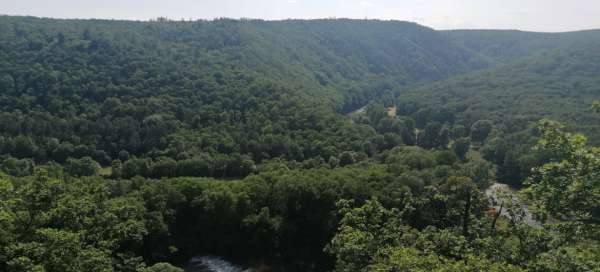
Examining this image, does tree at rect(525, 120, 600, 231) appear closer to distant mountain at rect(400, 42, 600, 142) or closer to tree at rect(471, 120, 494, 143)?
distant mountain at rect(400, 42, 600, 142)

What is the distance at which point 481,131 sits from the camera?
13888 centimetres

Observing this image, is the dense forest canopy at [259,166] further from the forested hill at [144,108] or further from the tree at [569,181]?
the forested hill at [144,108]

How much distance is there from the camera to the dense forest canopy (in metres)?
23.7

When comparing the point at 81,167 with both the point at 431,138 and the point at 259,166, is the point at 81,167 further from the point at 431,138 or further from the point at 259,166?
the point at 431,138

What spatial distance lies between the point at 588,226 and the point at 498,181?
96346 millimetres

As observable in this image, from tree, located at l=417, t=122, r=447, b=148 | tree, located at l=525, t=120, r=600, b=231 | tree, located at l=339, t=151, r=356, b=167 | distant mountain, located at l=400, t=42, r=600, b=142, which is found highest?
tree, located at l=525, t=120, r=600, b=231

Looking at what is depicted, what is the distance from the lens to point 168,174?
306ft

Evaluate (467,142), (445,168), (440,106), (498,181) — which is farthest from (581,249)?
(440,106)

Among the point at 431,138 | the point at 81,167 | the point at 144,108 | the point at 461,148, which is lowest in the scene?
the point at 431,138

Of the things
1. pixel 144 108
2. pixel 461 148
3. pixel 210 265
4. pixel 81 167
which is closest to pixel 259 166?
pixel 210 265

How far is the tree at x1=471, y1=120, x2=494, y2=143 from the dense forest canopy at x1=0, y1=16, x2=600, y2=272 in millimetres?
439

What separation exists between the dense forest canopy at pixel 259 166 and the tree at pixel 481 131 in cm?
44

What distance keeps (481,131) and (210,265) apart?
100802mm

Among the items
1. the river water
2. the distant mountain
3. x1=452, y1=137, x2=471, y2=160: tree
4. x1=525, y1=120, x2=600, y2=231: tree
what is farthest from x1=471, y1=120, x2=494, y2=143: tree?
x1=525, y1=120, x2=600, y2=231: tree
